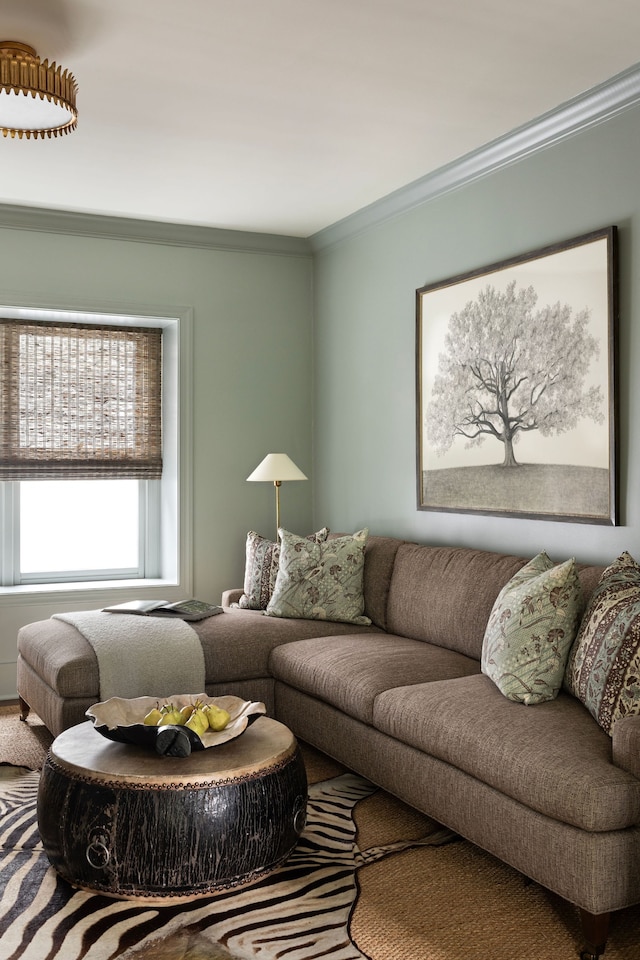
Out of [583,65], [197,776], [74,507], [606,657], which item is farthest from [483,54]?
[74,507]

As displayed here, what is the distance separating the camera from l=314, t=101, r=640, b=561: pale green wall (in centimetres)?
347

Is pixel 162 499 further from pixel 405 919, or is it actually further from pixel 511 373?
pixel 405 919

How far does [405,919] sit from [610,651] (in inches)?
38.0

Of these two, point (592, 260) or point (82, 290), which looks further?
point (82, 290)

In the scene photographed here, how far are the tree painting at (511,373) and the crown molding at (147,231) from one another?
1.70m

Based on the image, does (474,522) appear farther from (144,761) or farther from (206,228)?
(206,228)

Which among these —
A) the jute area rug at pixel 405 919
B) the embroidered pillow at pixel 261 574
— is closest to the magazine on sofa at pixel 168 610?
the embroidered pillow at pixel 261 574

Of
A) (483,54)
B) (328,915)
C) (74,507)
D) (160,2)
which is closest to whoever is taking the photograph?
(328,915)

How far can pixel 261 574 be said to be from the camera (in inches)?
188

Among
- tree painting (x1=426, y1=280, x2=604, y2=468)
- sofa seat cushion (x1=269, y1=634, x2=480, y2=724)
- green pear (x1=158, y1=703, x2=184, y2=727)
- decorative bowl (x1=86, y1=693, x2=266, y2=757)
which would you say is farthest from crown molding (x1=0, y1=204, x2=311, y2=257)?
green pear (x1=158, y1=703, x2=184, y2=727)

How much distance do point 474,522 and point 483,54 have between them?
6.84 feet

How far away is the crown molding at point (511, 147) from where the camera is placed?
3414 mm

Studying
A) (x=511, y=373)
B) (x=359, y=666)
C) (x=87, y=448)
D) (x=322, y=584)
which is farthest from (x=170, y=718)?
(x=87, y=448)

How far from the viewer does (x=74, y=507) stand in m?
5.59
